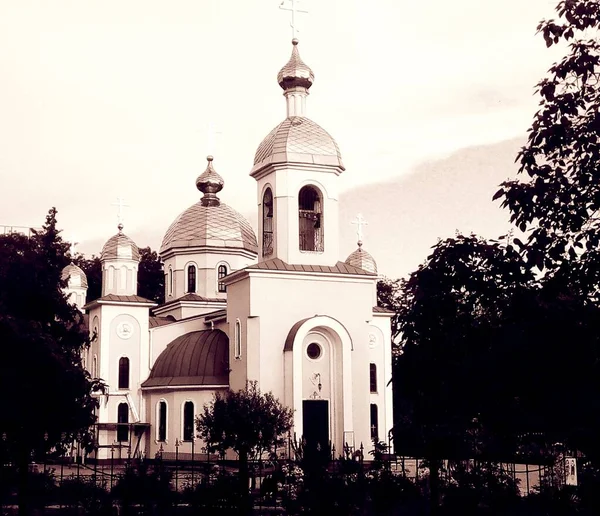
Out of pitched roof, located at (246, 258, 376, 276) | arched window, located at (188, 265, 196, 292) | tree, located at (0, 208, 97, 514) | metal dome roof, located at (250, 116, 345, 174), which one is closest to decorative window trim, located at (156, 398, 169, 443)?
pitched roof, located at (246, 258, 376, 276)

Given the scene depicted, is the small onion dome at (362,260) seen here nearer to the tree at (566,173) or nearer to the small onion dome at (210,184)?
the small onion dome at (210,184)

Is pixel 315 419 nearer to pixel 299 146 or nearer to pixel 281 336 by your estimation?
pixel 281 336

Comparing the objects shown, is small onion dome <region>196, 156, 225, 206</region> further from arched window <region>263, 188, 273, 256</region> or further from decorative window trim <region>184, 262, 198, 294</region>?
arched window <region>263, 188, 273, 256</region>

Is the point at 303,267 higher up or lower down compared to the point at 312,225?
lower down

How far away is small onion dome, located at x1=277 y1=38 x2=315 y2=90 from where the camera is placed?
104 feet

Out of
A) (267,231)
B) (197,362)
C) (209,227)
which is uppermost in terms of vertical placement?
(209,227)

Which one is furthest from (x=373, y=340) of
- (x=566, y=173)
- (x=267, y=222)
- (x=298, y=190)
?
(x=566, y=173)

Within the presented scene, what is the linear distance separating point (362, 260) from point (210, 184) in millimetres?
7782

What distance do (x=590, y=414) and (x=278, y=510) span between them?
8310mm

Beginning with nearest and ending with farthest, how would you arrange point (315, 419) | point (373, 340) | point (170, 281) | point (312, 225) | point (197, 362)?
point (315, 419) → point (312, 225) → point (197, 362) → point (373, 340) → point (170, 281)

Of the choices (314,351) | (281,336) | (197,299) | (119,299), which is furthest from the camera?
(197,299)

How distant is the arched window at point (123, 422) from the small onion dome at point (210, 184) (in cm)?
1060

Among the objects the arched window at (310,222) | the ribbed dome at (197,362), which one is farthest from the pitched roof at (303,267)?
the ribbed dome at (197,362)

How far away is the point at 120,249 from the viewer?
38156mm
